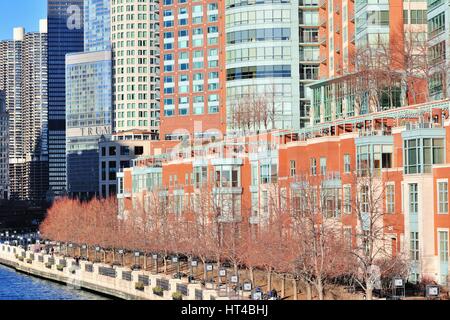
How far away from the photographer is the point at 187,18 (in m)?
146

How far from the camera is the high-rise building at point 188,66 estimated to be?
143250 mm

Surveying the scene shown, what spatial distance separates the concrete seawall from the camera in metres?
52.8

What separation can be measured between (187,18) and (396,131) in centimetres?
10153

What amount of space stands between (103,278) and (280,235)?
24.9m

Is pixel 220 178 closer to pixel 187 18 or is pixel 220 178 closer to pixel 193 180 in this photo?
pixel 193 180

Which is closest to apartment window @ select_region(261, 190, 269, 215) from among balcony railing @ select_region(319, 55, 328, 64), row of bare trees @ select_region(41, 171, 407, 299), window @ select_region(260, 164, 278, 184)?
row of bare trees @ select_region(41, 171, 407, 299)

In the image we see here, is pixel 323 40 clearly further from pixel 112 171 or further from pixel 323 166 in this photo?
pixel 112 171

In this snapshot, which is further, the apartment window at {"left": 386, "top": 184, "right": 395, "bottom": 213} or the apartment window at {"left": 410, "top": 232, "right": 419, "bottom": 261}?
the apartment window at {"left": 386, "top": 184, "right": 395, "bottom": 213}

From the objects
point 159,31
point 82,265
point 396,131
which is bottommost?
point 82,265

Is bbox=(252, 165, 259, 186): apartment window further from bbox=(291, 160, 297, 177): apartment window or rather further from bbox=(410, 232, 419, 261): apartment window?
bbox=(410, 232, 419, 261): apartment window

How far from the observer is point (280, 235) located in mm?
49062

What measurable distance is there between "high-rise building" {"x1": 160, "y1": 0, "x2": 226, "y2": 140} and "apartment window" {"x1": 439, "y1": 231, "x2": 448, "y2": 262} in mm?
99479

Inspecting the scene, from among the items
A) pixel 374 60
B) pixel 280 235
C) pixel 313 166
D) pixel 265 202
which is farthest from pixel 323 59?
pixel 280 235
